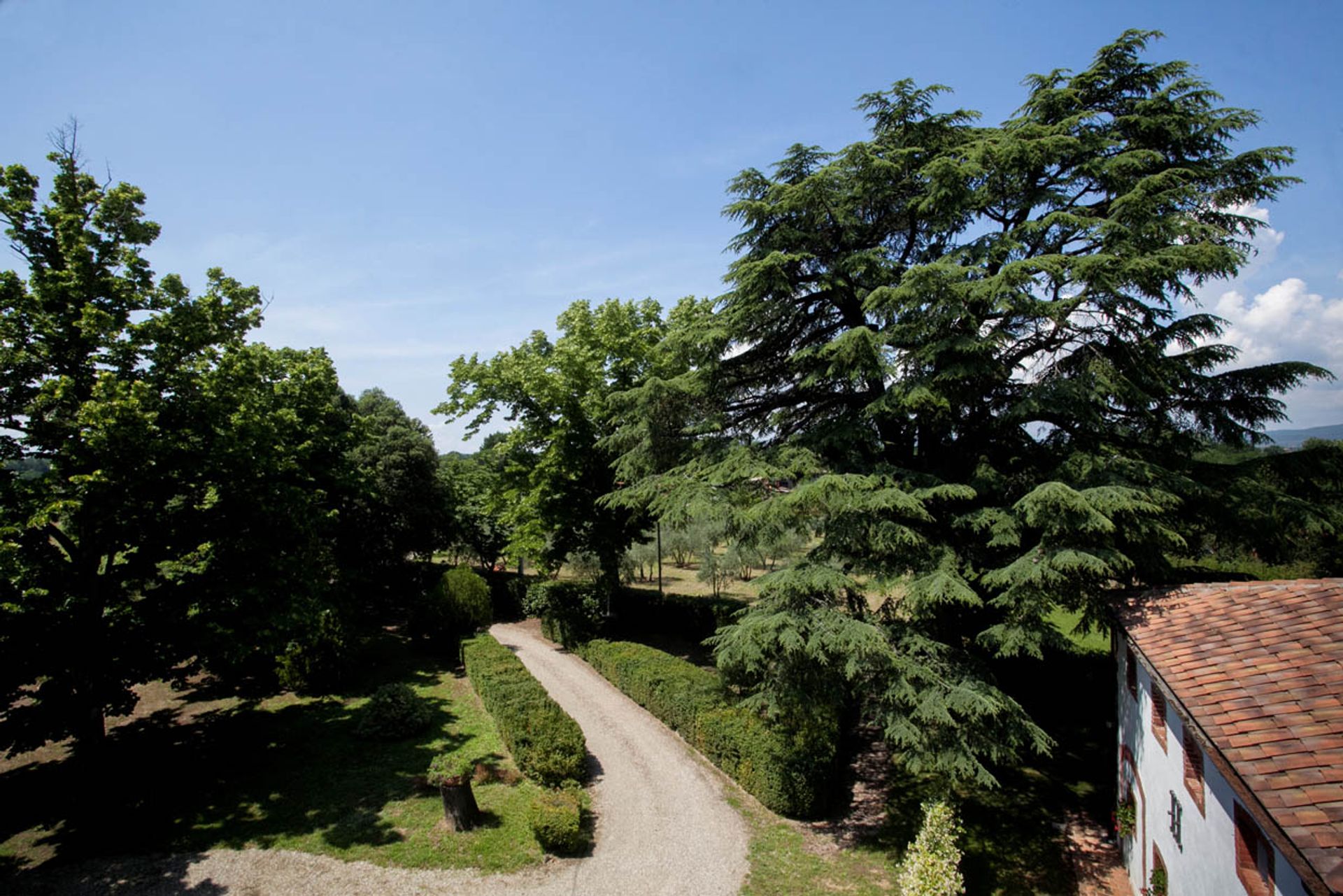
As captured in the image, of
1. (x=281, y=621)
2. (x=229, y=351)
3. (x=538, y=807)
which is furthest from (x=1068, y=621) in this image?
(x=229, y=351)

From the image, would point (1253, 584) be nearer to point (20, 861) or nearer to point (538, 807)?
point (538, 807)

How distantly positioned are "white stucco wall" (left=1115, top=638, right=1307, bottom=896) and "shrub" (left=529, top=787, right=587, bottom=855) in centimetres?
932

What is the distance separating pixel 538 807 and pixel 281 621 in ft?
23.5

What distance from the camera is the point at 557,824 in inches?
429

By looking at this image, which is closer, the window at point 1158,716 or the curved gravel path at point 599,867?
the window at point 1158,716

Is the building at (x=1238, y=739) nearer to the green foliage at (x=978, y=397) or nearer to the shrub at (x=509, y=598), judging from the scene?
the green foliage at (x=978, y=397)

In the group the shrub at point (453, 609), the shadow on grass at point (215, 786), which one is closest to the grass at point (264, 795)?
the shadow on grass at point (215, 786)

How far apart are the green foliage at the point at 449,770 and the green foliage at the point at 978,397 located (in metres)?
5.69

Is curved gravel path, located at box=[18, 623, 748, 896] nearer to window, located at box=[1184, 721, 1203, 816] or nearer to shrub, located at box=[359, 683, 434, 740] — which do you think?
shrub, located at box=[359, 683, 434, 740]

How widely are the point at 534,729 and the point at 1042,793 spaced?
11.9m

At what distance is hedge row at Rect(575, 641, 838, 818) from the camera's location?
12.4 meters

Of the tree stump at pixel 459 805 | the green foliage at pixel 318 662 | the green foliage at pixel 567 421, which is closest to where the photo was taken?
the tree stump at pixel 459 805

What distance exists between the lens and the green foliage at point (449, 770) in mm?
11453

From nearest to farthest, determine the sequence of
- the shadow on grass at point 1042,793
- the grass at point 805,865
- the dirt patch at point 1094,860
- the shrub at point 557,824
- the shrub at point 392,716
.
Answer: the grass at point 805,865
the dirt patch at point 1094,860
the shrub at point 557,824
the shadow on grass at point 1042,793
the shrub at point 392,716
